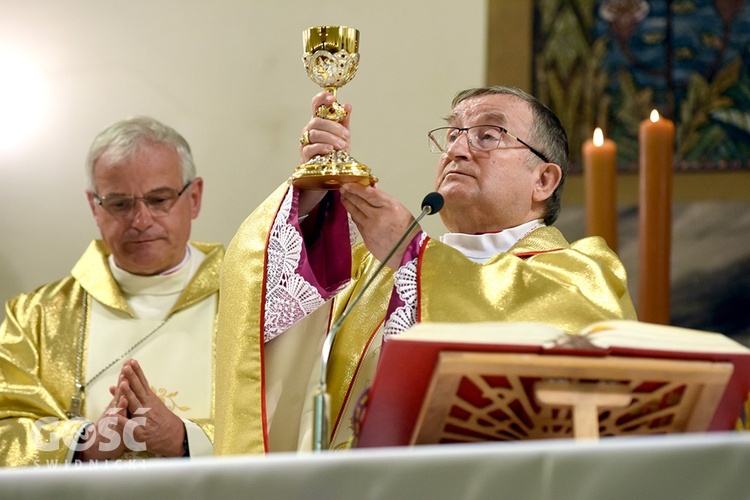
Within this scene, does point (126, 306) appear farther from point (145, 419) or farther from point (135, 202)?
point (145, 419)

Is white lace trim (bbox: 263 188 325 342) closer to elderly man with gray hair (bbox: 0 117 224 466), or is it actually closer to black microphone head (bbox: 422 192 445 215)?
black microphone head (bbox: 422 192 445 215)

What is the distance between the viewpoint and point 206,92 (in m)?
5.79

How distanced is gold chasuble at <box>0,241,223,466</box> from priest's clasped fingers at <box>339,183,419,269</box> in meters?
1.24

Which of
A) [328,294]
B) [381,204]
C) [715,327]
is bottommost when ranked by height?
[715,327]

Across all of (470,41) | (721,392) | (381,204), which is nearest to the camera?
(721,392)

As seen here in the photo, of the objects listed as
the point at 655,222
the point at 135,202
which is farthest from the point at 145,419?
the point at 655,222

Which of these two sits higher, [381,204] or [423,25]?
[423,25]

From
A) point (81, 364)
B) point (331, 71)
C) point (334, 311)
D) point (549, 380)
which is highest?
point (331, 71)

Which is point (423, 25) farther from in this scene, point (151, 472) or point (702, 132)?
point (151, 472)

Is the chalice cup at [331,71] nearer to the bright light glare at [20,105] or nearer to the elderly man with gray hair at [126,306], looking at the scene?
the elderly man with gray hair at [126,306]

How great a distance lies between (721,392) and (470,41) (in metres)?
3.82

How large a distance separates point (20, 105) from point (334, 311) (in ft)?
9.98

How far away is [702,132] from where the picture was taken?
5.13 m

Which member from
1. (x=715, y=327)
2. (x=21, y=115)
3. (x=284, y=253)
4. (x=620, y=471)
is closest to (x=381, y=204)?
(x=284, y=253)
